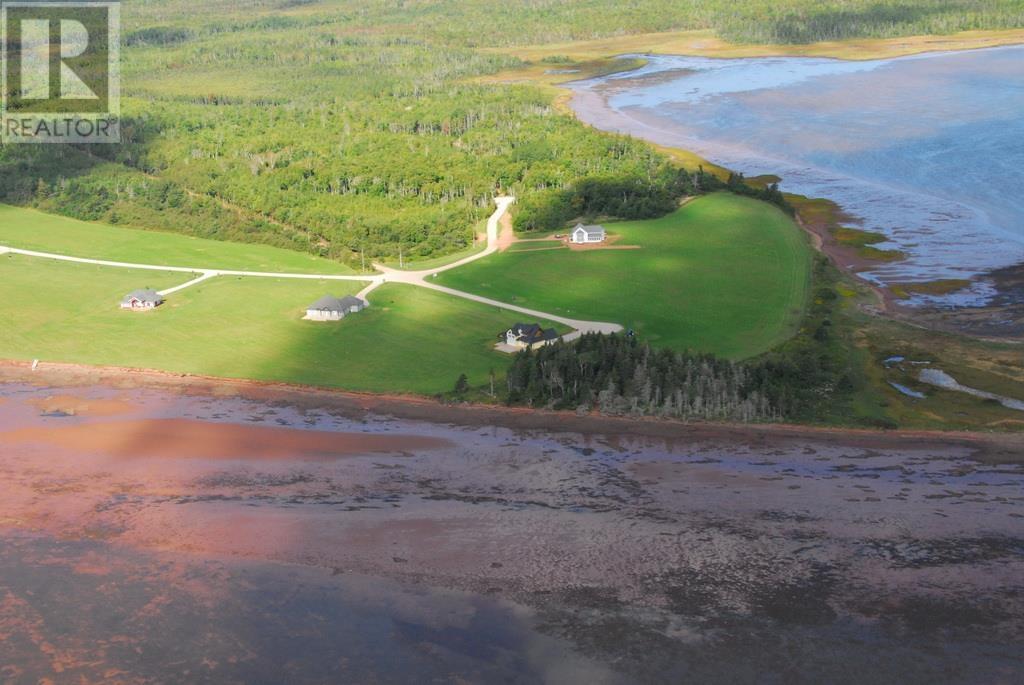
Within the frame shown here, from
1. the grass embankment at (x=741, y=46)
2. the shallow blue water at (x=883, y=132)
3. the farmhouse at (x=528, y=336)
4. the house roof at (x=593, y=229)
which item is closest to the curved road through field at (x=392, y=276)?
the farmhouse at (x=528, y=336)

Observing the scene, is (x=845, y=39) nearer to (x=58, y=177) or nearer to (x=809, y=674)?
(x=58, y=177)

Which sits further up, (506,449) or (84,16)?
(84,16)

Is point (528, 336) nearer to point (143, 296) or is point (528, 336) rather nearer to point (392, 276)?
point (392, 276)

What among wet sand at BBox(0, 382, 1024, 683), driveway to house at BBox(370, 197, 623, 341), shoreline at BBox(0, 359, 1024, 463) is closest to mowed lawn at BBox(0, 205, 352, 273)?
driveway to house at BBox(370, 197, 623, 341)

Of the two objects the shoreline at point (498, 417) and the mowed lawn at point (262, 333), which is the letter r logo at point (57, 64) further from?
the shoreline at point (498, 417)

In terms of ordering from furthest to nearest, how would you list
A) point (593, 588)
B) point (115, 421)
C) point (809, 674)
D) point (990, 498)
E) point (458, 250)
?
1. point (458, 250)
2. point (115, 421)
3. point (990, 498)
4. point (593, 588)
5. point (809, 674)

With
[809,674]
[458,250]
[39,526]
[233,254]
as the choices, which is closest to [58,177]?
[233,254]

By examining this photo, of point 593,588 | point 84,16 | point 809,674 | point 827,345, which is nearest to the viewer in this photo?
point 809,674
